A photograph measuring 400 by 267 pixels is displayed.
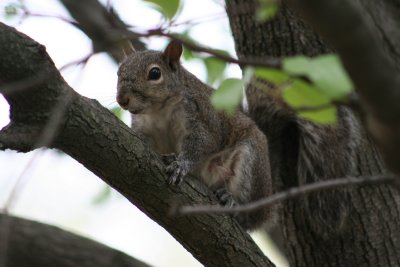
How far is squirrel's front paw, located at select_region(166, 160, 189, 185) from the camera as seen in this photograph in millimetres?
2406

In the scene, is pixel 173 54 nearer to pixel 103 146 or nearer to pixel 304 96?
pixel 103 146

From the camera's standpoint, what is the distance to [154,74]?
3.12m

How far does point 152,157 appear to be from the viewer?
2.34 m

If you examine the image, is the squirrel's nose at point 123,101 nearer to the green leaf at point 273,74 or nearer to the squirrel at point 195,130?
the squirrel at point 195,130

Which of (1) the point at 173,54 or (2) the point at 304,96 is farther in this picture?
(1) the point at 173,54

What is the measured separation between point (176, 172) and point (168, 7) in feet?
4.14

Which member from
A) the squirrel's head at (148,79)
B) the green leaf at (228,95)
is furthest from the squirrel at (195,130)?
the green leaf at (228,95)

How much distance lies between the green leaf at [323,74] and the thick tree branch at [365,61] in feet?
0.10

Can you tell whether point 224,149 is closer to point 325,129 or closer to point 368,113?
point 325,129

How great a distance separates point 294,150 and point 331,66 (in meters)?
2.26

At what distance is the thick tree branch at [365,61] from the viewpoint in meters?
1.02

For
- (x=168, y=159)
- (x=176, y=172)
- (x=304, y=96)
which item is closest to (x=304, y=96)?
(x=304, y=96)

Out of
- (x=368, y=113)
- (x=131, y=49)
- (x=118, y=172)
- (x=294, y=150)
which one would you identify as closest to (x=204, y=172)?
(x=294, y=150)

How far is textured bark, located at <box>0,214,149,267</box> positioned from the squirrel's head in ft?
2.00
